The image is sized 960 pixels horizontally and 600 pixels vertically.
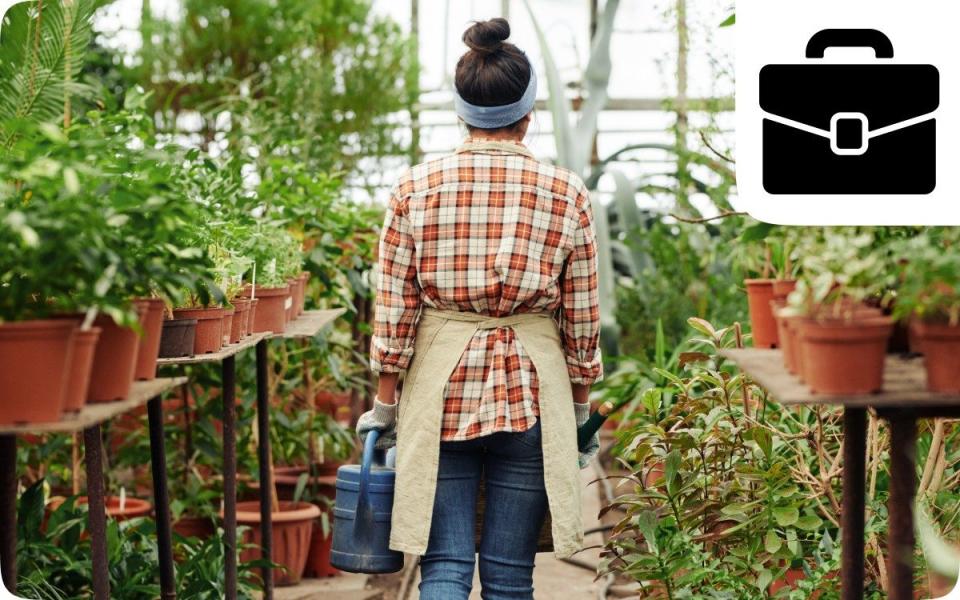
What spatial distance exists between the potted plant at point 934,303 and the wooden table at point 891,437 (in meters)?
0.04

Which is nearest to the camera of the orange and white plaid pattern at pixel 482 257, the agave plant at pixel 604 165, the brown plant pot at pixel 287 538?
the orange and white plaid pattern at pixel 482 257

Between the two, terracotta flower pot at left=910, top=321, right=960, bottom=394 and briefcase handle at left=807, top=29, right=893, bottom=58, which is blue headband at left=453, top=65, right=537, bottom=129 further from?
terracotta flower pot at left=910, top=321, right=960, bottom=394

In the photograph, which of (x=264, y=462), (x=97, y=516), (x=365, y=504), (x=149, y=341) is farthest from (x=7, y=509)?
(x=264, y=462)

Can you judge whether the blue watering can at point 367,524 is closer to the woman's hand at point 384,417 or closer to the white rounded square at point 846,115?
the woman's hand at point 384,417

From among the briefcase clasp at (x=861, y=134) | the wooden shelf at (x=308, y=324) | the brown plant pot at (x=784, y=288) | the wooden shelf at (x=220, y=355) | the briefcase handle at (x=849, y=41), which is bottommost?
the wooden shelf at (x=220, y=355)

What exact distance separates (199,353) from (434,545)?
670 mm

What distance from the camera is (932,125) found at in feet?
6.45

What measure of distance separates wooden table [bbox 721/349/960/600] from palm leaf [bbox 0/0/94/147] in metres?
1.73

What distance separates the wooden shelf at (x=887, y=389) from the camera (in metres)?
1.75

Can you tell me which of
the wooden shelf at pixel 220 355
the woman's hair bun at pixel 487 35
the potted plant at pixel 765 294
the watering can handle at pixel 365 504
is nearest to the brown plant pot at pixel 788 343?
the potted plant at pixel 765 294

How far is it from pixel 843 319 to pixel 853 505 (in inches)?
16.7

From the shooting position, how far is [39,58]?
2.86m

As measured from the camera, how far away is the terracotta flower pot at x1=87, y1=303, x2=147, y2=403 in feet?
6.53

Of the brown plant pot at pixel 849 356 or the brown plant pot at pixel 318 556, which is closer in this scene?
the brown plant pot at pixel 849 356
